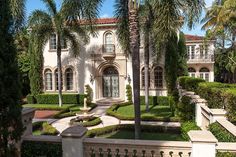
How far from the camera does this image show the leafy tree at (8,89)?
17.5ft

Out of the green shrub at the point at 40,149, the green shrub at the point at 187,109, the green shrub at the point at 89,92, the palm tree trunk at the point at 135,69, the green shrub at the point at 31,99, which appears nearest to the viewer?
the green shrub at the point at 40,149

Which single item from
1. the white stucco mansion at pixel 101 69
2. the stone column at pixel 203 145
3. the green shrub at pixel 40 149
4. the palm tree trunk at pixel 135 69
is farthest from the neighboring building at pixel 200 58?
the green shrub at pixel 40 149

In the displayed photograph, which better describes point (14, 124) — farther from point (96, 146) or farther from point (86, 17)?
point (86, 17)

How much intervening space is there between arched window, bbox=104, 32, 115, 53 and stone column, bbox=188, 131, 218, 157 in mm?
21486

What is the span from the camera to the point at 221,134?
7672 millimetres

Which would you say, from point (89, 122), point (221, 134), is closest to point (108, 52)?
point (89, 122)

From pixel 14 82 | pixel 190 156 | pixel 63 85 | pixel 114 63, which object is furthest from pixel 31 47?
pixel 190 156

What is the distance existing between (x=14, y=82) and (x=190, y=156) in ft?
13.9

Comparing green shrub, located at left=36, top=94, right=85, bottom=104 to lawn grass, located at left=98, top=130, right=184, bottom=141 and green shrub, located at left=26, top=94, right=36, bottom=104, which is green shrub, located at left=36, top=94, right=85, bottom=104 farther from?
lawn grass, located at left=98, top=130, right=184, bottom=141

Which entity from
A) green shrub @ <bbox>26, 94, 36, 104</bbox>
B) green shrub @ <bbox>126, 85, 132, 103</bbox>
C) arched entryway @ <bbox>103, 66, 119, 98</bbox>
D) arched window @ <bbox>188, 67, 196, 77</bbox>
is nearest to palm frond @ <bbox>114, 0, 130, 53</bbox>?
green shrub @ <bbox>126, 85, 132, 103</bbox>

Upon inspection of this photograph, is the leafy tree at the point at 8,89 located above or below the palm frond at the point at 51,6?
below

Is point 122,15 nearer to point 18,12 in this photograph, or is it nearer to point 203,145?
point 18,12

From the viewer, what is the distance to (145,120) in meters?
17.5

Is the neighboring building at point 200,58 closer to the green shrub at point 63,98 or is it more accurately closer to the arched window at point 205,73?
the arched window at point 205,73
